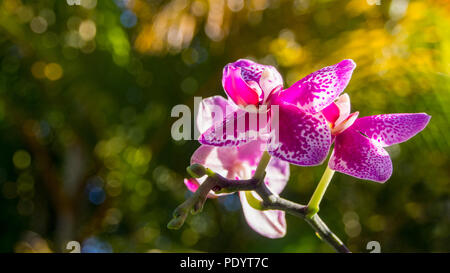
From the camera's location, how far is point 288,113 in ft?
1.23

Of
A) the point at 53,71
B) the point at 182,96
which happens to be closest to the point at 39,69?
the point at 53,71

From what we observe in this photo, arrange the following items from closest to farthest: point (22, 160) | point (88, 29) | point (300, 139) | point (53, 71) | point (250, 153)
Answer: point (300, 139)
point (250, 153)
point (88, 29)
point (53, 71)
point (22, 160)

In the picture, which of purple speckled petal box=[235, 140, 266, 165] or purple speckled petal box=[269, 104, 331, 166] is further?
purple speckled petal box=[235, 140, 266, 165]

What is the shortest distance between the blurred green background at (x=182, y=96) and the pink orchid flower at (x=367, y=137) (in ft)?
3.74

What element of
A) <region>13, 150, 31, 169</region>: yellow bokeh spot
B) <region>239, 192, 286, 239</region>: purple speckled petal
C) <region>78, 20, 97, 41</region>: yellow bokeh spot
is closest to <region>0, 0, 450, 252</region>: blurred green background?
<region>78, 20, 97, 41</region>: yellow bokeh spot

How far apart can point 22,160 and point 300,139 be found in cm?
306

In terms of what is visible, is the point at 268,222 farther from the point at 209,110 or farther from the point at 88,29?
the point at 88,29

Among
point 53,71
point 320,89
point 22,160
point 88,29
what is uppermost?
point 320,89

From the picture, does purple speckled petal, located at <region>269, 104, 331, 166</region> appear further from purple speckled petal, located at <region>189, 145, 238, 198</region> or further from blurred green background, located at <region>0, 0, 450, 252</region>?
blurred green background, located at <region>0, 0, 450, 252</region>

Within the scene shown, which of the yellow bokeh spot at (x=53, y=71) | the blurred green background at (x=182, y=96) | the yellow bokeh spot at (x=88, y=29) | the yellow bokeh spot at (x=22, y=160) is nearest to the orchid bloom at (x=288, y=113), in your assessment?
the blurred green background at (x=182, y=96)

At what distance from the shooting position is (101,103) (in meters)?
2.24

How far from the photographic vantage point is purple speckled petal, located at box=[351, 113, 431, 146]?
396 millimetres

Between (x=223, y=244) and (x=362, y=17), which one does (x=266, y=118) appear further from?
(x=223, y=244)

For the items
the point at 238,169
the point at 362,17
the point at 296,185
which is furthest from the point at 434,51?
the point at 238,169
